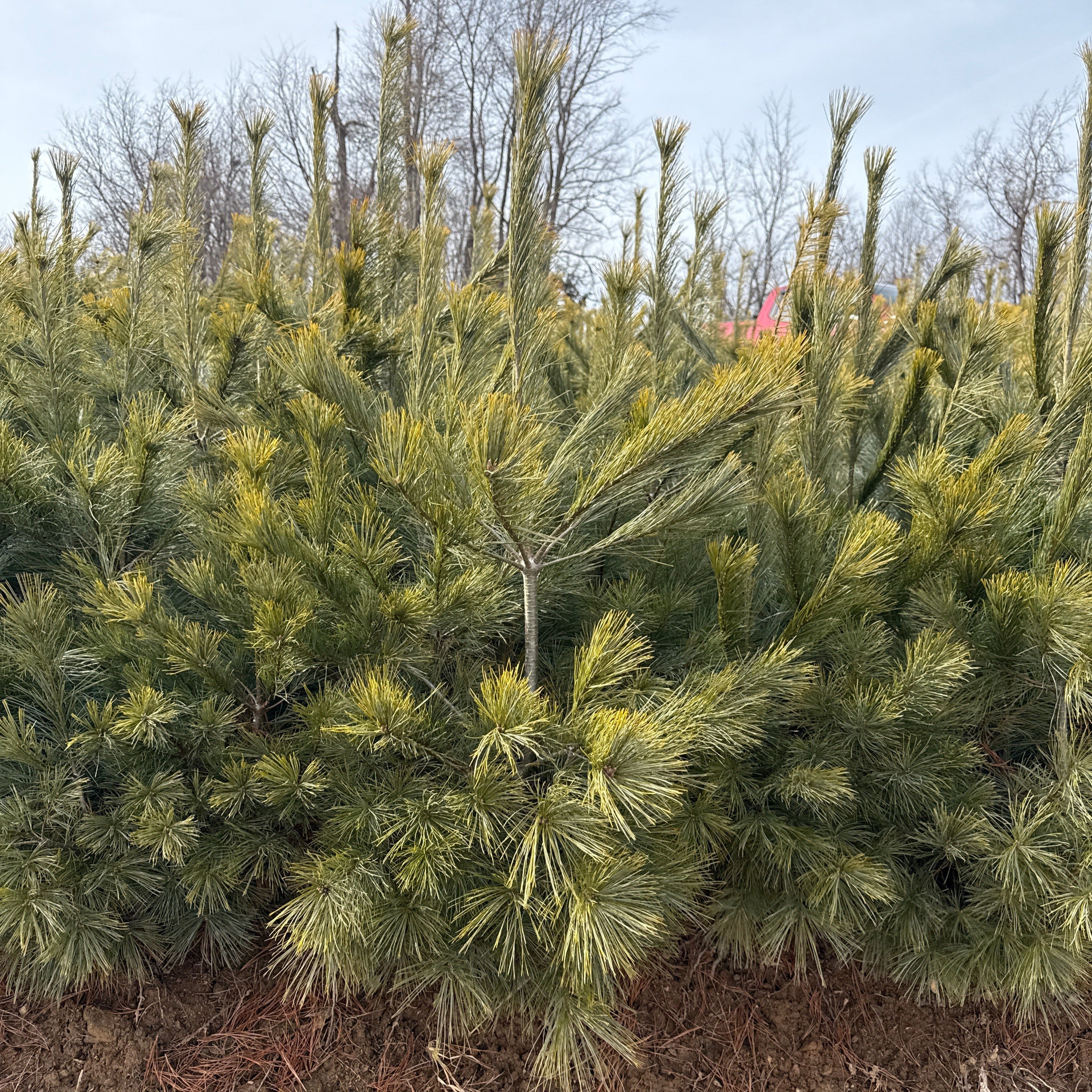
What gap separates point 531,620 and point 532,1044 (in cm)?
99

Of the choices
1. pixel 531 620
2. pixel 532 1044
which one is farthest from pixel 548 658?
pixel 532 1044

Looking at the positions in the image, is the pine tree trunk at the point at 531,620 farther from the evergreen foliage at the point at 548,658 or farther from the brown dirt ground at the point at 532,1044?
the brown dirt ground at the point at 532,1044

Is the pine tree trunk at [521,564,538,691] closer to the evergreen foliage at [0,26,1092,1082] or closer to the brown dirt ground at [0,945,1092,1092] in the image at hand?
the evergreen foliage at [0,26,1092,1082]

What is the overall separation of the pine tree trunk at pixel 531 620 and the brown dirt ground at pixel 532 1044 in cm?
88

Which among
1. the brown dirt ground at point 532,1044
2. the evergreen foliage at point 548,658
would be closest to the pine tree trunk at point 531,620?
the evergreen foliage at point 548,658

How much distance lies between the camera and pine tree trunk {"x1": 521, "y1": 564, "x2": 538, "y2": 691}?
1.33m

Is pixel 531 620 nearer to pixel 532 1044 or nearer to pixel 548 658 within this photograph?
pixel 548 658

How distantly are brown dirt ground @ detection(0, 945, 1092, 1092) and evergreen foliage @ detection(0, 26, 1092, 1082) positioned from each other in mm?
97

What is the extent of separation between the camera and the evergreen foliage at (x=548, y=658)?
129 centimetres

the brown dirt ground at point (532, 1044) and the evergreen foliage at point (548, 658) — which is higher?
the evergreen foliage at point (548, 658)

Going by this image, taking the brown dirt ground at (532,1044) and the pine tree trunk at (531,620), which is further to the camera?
the brown dirt ground at (532,1044)

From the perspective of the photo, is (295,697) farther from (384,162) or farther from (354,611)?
(384,162)

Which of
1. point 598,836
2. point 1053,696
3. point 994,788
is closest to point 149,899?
point 598,836

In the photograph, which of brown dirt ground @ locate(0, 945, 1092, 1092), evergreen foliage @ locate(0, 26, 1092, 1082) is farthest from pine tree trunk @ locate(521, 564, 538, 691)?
brown dirt ground @ locate(0, 945, 1092, 1092)
